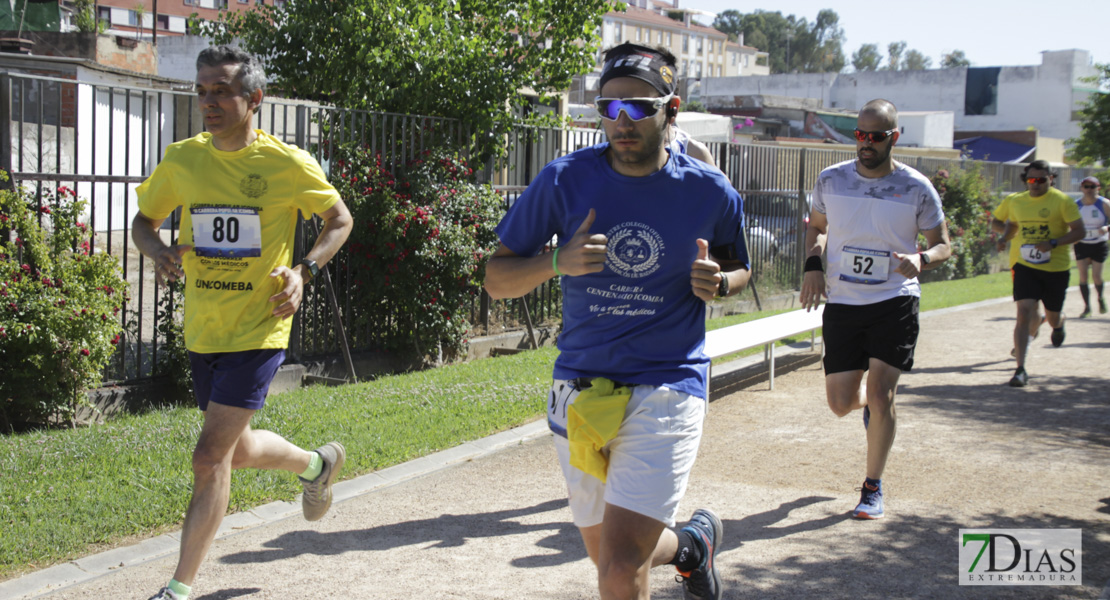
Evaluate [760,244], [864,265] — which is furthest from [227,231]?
[760,244]

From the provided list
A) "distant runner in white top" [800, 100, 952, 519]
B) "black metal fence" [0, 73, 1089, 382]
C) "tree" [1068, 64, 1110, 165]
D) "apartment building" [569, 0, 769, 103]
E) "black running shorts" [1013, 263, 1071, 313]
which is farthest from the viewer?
"apartment building" [569, 0, 769, 103]

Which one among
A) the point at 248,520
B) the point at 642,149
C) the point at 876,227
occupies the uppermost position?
the point at 642,149

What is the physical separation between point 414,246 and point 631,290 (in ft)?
19.6

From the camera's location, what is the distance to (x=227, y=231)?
3877 millimetres

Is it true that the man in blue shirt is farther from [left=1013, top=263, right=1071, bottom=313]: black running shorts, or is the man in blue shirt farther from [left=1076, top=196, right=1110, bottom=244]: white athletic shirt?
[left=1076, top=196, right=1110, bottom=244]: white athletic shirt

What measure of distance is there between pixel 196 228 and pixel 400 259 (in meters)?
4.94

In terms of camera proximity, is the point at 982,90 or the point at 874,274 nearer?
the point at 874,274

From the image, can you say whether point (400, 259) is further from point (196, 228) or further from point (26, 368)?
point (196, 228)

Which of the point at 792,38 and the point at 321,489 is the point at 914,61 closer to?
the point at 792,38

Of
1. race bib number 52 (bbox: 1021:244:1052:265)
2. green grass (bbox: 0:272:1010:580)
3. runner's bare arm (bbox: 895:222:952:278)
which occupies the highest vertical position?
runner's bare arm (bbox: 895:222:952:278)

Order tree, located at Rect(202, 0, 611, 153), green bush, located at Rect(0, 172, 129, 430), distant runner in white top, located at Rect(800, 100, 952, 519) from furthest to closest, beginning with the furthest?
tree, located at Rect(202, 0, 611, 153), green bush, located at Rect(0, 172, 129, 430), distant runner in white top, located at Rect(800, 100, 952, 519)

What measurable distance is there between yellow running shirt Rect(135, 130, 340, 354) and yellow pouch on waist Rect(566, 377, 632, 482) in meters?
1.50

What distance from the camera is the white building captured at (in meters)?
53.6

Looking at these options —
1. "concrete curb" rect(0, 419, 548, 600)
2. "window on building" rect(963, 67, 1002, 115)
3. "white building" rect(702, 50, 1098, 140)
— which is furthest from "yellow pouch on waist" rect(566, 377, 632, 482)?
"window on building" rect(963, 67, 1002, 115)
